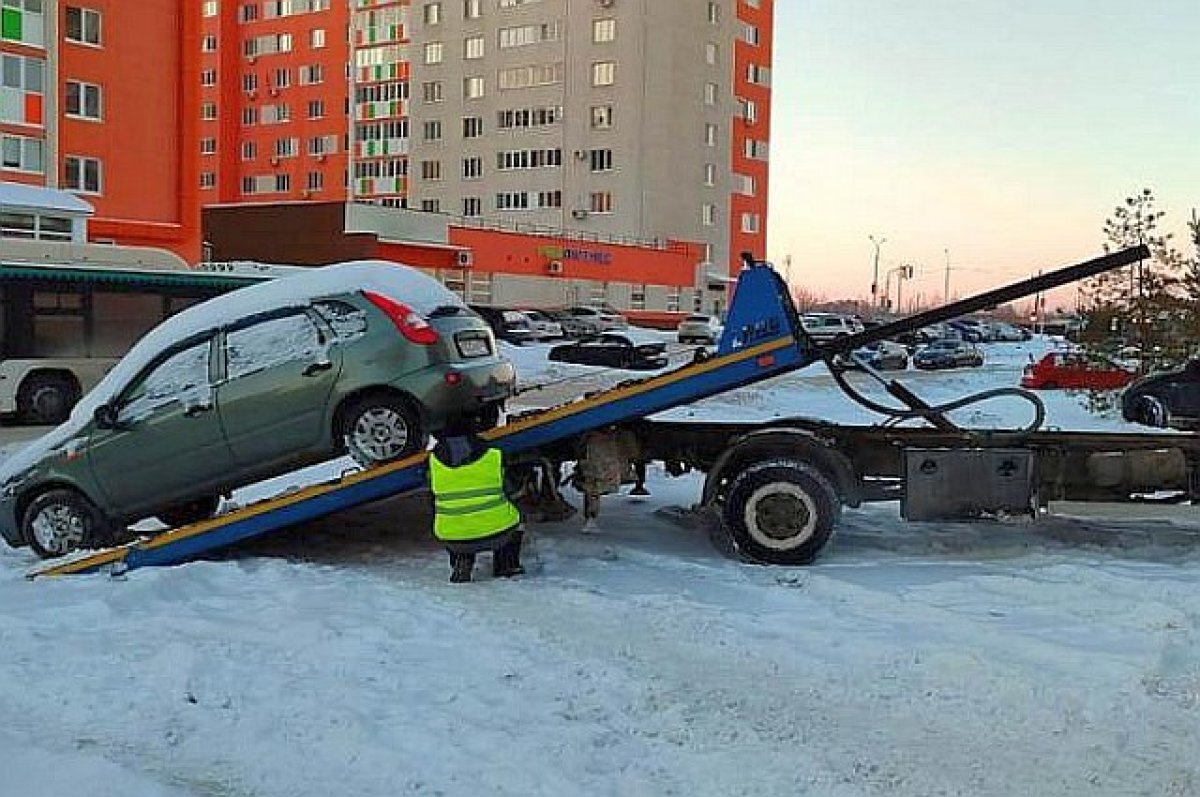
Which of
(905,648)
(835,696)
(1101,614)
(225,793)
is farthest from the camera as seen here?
(1101,614)

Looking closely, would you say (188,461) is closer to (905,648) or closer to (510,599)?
(510,599)

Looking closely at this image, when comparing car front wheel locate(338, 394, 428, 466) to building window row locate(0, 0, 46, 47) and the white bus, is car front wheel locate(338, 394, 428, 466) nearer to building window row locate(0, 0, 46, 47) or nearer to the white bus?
the white bus

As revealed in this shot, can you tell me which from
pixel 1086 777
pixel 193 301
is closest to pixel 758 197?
pixel 193 301

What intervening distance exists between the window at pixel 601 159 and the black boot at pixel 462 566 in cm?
7143

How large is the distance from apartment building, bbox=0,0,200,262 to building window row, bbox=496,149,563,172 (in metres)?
37.6

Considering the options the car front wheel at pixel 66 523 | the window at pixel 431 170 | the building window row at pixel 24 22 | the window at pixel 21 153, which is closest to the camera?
the car front wheel at pixel 66 523

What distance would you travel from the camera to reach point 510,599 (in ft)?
23.1

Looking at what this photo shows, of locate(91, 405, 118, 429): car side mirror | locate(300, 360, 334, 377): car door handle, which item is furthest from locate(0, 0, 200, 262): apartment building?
locate(300, 360, 334, 377): car door handle

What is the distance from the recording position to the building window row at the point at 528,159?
79.9 metres

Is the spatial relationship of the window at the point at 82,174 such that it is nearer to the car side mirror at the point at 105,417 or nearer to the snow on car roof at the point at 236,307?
the snow on car roof at the point at 236,307

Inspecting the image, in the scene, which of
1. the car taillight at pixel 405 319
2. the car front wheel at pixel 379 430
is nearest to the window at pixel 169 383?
the car front wheel at pixel 379 430

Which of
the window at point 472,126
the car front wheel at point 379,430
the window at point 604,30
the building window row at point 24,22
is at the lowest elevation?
the car front wheel at point 379,430

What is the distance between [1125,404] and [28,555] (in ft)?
26.4

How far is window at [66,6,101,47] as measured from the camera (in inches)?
1604
